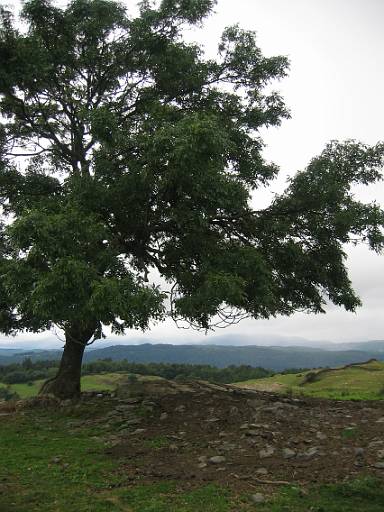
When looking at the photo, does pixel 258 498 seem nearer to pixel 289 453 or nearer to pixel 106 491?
Answer: pixel 289 453

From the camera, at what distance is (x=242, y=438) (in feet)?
42.8

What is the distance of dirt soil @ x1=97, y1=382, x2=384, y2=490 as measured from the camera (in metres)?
10.5

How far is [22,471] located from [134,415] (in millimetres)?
5427

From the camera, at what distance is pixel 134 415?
641 inches

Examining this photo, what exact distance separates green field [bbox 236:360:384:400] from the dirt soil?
16.4 feet

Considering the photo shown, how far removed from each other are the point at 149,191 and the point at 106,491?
941 centimetres

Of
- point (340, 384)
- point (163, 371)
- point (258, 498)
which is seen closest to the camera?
point (258, 498)

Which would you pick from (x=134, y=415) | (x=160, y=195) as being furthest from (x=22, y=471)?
(x=160, y=195)

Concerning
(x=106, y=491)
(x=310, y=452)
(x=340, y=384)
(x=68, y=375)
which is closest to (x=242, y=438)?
(x=310, y=452)

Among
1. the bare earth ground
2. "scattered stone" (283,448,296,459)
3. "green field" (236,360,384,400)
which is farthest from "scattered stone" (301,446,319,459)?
"green field" (236,360,384,400)

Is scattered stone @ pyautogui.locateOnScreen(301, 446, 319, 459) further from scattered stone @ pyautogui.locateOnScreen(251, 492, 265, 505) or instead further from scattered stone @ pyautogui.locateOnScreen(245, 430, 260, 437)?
scattered stone @ pyautogui.locateOnScreen(251, 492, 265, 505)

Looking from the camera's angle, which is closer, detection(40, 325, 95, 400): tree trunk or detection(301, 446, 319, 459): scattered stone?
detection(301, 446, 319, 459): scattered stone

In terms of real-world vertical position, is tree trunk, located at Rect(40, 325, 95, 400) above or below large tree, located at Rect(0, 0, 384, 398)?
below

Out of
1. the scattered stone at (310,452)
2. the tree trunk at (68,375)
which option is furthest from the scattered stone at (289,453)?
the tree trunk at (68,375)
